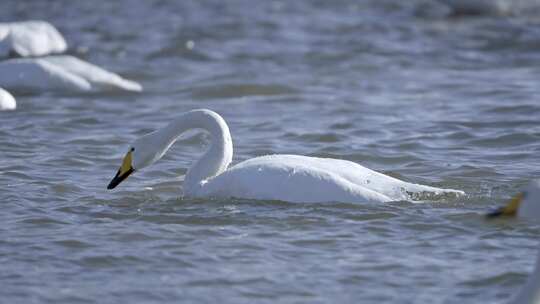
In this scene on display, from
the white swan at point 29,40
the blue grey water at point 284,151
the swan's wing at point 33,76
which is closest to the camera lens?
the blue grey water at point 284,151

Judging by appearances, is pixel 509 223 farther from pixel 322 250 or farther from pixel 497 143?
pixel 497 143

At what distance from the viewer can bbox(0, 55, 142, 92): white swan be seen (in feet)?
42.3

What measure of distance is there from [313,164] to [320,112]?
4224 mm

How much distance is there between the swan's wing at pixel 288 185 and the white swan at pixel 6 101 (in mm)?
4444

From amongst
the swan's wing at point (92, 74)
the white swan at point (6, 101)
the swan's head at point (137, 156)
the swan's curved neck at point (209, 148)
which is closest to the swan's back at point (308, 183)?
the swan's curved neck at point (209, 148)

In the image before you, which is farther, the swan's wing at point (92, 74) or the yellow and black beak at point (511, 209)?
the swan's wing at point (92, 74)

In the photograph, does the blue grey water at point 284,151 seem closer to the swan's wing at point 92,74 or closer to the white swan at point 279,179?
the white swan at point 279,179

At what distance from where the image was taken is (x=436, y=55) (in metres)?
15.9

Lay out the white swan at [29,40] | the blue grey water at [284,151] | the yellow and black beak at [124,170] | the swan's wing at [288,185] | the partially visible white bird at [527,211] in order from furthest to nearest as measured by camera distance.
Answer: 1. the white swan at [29,40]
2. the yellow and black beak at [124,170]
3. the swan's wing at [288,185]
4. the blue grey water at [284,151]
5. the partially visible white bird at [527,211]

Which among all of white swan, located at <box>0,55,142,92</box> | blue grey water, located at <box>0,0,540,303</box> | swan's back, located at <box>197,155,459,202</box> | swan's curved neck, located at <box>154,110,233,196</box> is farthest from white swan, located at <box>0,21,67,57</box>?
swan's back, located at <box>197,155,459,202</box>

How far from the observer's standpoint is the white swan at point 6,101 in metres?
11.8

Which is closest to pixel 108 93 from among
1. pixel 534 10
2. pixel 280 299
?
pixel 280 299

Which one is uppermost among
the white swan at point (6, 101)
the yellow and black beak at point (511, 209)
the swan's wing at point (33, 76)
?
the yellow and black beak at point (511, 209)

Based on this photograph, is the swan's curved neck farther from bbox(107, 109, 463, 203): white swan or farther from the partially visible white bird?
the partially visible white bird
